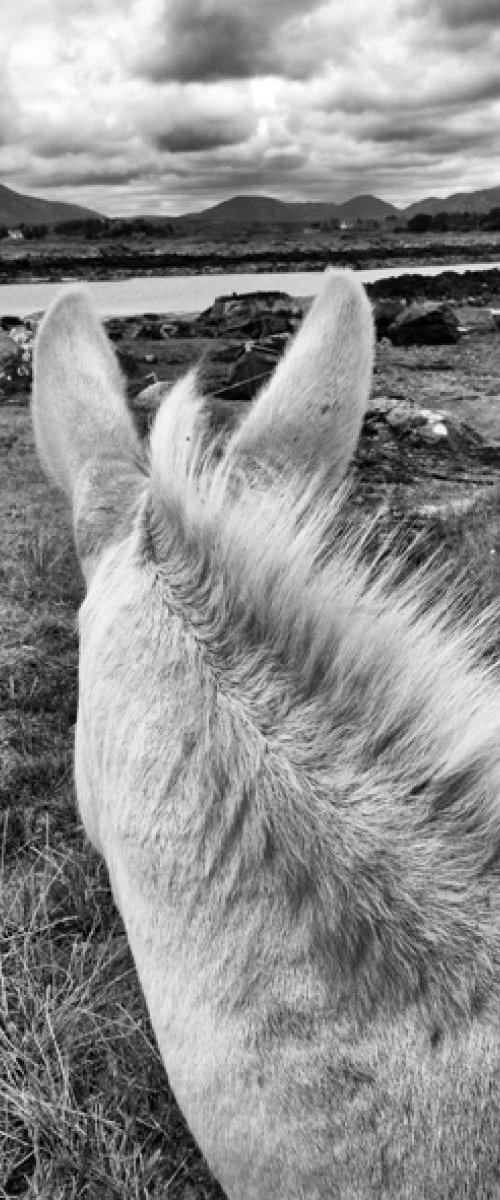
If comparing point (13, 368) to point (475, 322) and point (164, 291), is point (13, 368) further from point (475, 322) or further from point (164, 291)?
point (164, 291)

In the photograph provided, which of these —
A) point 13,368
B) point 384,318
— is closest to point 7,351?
point 13,368

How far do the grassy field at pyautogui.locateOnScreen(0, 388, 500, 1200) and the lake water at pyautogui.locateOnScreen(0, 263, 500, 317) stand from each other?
981 inches

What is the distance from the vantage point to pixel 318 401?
2043mm

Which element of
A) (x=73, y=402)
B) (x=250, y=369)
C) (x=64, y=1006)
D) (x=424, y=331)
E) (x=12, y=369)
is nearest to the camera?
(x=73, y=402)

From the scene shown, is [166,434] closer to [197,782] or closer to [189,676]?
[189,676]

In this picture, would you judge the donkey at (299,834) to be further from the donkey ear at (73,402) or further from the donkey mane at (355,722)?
the donkey ear at (73,402)

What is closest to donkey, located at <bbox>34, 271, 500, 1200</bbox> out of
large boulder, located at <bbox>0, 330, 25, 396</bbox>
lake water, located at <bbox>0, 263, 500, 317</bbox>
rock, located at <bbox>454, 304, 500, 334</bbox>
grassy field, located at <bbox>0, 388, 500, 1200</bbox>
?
grassy field, located at <bbox>0, 388, 500, 1200</bbox>

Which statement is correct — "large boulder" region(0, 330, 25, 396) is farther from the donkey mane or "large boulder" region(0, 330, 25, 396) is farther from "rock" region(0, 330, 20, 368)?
the donkey mane

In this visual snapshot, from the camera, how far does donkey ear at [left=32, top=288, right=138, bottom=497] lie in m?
2.18

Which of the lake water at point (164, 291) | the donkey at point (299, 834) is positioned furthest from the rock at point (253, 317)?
the donkey at point (299, 834)

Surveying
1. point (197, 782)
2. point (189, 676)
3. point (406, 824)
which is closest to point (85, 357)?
point (189, 676)

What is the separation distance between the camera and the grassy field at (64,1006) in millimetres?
1937

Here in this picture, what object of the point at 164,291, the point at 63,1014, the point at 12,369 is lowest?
the point at 63,1014

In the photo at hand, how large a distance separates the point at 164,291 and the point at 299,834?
47555mm
